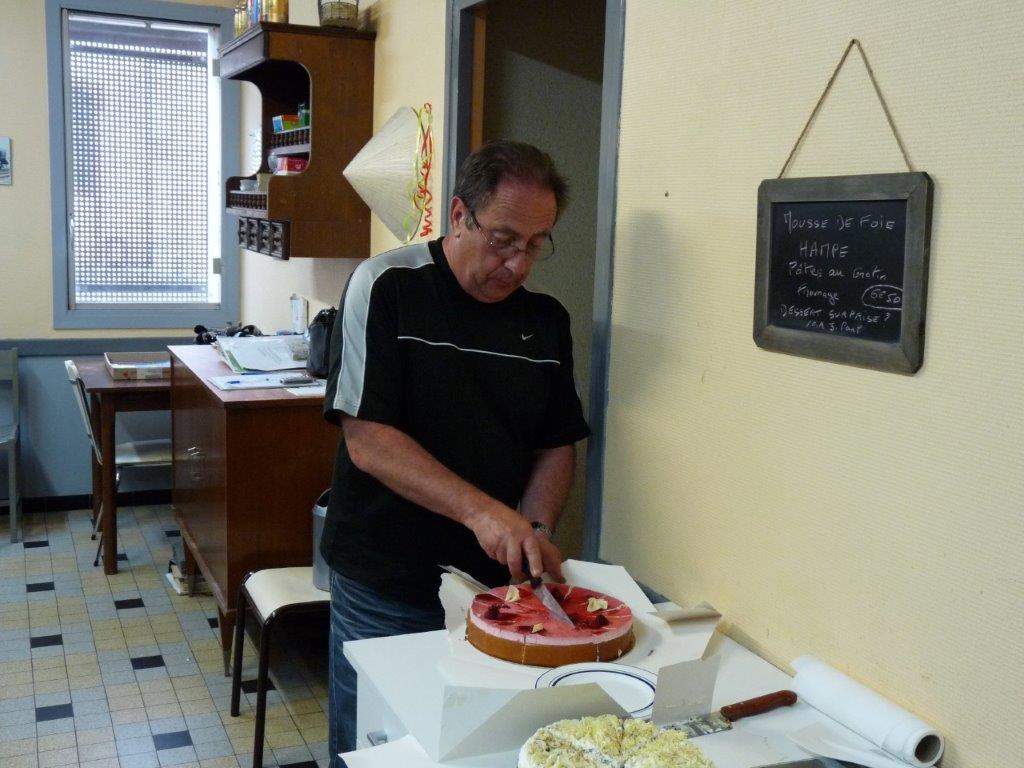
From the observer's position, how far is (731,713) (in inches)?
57.4

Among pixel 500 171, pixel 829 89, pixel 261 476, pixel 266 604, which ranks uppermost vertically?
→ pixel 829 89

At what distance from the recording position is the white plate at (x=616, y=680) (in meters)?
1.47

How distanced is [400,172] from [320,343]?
711mm

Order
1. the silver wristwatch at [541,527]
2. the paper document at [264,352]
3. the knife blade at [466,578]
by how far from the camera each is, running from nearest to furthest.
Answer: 1. the knife blade at [466,578]
2. the silver wristwatch at [541,527]
3. the paper document at [264,352]

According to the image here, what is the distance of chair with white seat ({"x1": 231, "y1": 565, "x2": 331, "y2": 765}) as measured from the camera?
286cm

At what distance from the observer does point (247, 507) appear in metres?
3.29

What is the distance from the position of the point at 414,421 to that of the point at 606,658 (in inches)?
22.7

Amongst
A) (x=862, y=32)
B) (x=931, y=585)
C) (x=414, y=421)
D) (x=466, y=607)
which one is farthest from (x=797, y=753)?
(x=862, y=32)

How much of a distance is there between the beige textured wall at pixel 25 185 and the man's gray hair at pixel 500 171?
13.1ft

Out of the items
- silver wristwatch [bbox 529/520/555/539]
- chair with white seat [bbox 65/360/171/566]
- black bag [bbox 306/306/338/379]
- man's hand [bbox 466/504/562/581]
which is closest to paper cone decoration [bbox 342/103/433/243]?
black bag [bbox 306/306/338/379]

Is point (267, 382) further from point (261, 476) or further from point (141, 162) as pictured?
point (141, 162)

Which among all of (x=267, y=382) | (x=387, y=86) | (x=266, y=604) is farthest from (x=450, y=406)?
(x=387, y=86)

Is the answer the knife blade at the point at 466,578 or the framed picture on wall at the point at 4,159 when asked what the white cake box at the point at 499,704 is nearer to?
the knife blade at the point at 466,578

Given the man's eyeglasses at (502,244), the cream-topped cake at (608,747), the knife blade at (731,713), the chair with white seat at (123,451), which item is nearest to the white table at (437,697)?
the knife blade at (731,713)
